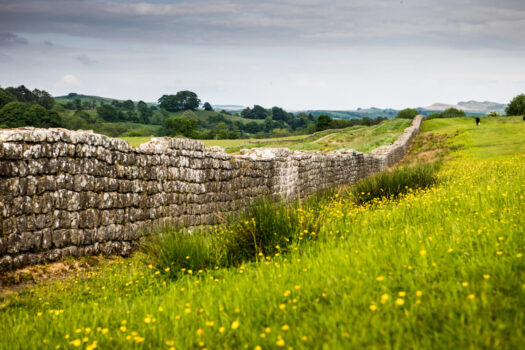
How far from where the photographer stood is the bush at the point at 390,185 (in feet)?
31.4

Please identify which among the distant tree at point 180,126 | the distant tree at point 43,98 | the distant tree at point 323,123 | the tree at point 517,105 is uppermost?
the tree at point 517,105

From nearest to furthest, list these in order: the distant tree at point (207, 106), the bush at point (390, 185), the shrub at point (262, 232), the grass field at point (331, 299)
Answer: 1. the grass field at point (331, 299)
2. the shrub at point (262, 232)
3. the bush at point (390, 185)
4. the distant tree at point (207, 106)

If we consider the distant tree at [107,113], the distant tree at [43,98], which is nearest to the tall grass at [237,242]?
the distant tree at [43,98]

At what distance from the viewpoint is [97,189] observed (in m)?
6.51

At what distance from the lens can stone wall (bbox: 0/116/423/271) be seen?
5.38m

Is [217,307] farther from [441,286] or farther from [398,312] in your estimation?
[441,286]

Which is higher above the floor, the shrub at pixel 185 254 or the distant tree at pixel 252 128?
the distant tree at pixel 252 128

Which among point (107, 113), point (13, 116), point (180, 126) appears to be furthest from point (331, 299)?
point (107, 113)

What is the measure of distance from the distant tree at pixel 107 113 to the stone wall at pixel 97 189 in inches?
3592

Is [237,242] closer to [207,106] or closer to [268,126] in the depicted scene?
[268,126]

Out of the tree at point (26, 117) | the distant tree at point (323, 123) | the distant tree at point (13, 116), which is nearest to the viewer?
the distant tree at point (13, 116)

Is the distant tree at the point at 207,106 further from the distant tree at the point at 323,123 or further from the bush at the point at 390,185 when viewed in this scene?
the bush at the point at 390,185

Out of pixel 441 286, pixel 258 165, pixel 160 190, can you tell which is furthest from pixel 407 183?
pixel 441 286

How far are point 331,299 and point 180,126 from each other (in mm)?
80054
